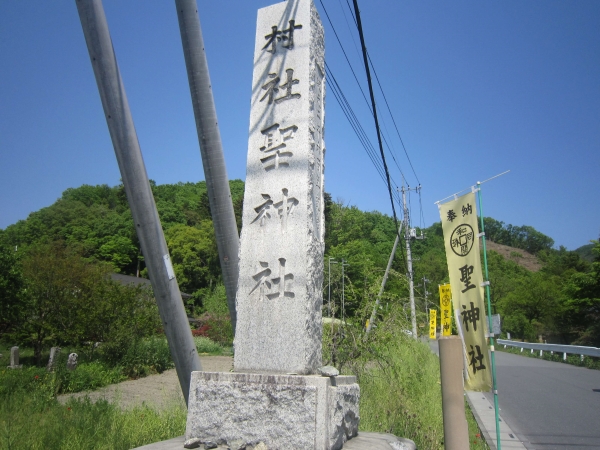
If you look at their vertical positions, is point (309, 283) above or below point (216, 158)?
below

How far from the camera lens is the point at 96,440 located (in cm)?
437

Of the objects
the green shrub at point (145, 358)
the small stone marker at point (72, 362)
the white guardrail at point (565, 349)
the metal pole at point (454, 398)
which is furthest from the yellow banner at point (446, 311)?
the small stone marker at point (72, 362)

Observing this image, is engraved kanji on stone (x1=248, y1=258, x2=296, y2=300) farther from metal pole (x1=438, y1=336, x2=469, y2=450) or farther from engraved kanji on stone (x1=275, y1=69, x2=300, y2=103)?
engraved kanji on stone (x1=275, y1=69, x2=300, y2=103)

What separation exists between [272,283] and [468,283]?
337 cm

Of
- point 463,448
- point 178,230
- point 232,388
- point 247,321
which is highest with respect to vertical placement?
point 178,230

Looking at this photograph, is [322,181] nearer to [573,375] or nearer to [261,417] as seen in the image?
[261,417]

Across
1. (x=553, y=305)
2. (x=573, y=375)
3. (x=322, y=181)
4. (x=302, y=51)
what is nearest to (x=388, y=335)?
(x=322, y=181)

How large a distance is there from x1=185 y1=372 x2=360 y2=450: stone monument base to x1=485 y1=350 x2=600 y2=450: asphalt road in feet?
17.3

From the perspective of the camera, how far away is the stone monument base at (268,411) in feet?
9.99

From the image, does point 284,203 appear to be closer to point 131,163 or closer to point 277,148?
point 277,148

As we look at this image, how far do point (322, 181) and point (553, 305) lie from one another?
1685 inches

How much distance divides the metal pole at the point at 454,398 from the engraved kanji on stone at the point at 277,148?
6.48 ft

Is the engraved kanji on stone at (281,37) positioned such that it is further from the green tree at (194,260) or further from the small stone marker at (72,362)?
the green tree at (194,260)

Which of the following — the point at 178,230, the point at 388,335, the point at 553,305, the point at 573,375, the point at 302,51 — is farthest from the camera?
the point at 178,230
